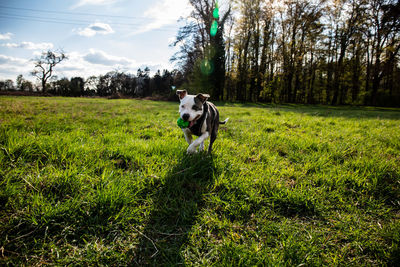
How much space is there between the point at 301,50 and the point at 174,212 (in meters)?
31.9

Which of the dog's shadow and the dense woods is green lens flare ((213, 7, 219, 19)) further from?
the dog's shadow

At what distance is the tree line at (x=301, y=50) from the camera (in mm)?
23812

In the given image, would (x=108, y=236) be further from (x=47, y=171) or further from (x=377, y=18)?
(x=377, y=18)

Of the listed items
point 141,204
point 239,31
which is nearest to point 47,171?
point 141,204

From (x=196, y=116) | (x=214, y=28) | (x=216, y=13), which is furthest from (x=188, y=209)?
(x=216, y=13)

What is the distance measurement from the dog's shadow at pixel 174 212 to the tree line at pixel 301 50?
23.9 metres

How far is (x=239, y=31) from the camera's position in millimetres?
28281

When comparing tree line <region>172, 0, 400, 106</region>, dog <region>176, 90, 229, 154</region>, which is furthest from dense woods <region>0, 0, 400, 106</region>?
dog <region>176, 90, 229, 154</region>

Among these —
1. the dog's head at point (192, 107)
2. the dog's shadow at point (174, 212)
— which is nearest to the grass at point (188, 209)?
the dog's shadow at point (174, 212)

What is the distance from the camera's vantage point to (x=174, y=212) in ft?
6.34

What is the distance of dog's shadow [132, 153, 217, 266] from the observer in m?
1.47

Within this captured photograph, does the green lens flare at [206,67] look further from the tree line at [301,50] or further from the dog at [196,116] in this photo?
the dog at [196,116]

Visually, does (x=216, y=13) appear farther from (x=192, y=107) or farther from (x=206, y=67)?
(x=192, y=107)

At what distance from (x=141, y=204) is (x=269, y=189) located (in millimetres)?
1617
